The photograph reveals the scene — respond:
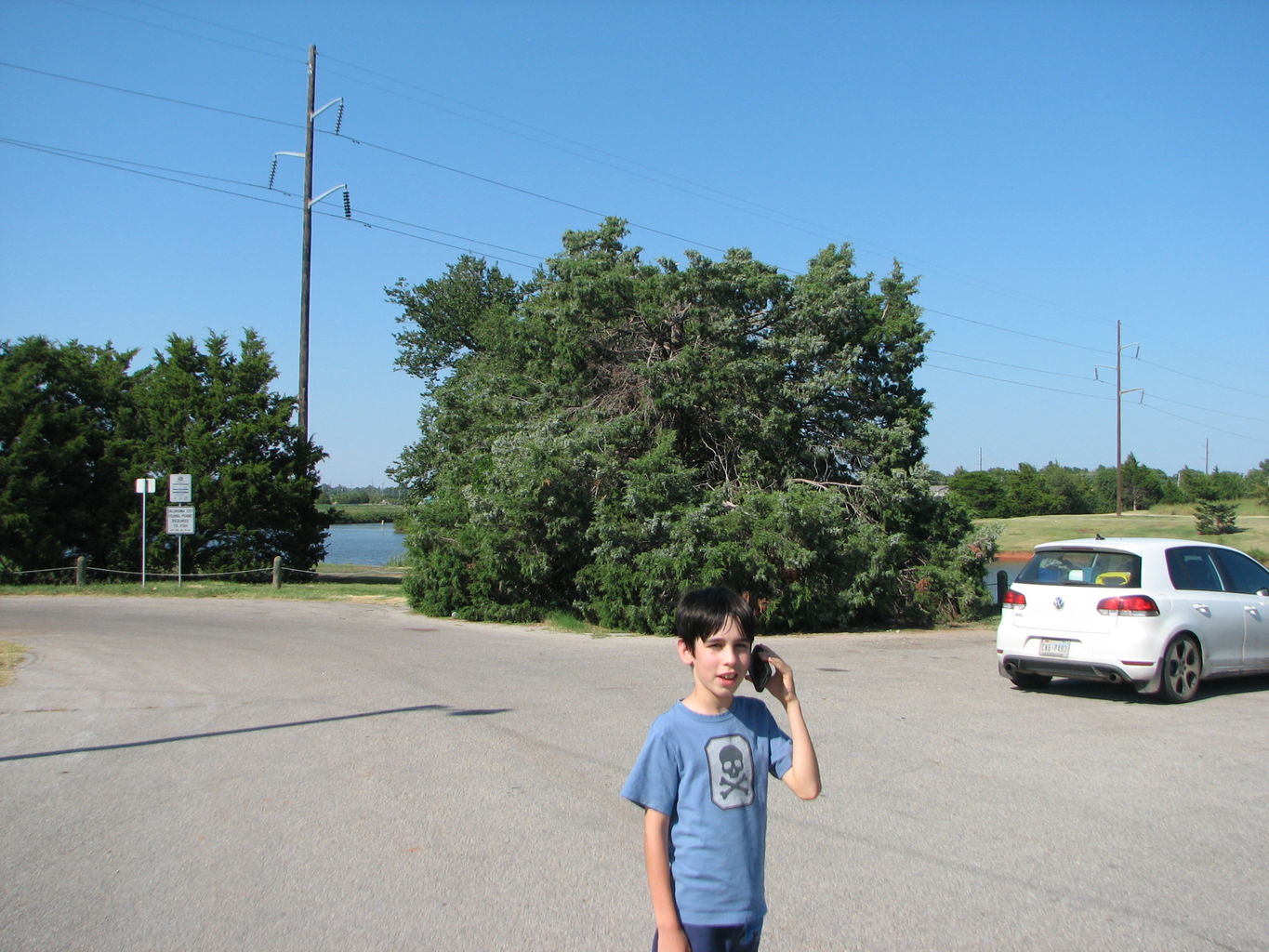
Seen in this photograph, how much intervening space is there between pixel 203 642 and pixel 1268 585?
45.7ft

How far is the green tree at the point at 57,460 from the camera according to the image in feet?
92.8

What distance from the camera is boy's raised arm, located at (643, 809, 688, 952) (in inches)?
112

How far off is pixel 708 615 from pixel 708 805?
567 mm

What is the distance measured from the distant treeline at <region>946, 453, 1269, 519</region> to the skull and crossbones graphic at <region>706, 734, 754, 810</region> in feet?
189

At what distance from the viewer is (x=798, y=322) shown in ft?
66.3

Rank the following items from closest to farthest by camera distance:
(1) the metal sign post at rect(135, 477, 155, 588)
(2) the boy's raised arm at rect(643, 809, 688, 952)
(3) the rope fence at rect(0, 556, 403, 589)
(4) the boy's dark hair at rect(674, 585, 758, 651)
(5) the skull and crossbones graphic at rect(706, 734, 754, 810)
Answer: (2) the boy's raised arm at rect(643, 809, 688, 952), (5) the skull and crossbones graphic at rect(706, 734, 754, 810), (4) the boy's dark hair at rect(674, 585, 758, 651), (1) the metal sign post at rect(135, 477, 155, 588), (3) the rope fence at rect(0, 556, 403, 589)

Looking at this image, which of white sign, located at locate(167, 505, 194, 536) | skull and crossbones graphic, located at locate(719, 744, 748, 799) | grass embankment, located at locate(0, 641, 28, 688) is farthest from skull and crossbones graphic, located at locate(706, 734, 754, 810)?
white sign, located at locate(167, 505, 194, 536)

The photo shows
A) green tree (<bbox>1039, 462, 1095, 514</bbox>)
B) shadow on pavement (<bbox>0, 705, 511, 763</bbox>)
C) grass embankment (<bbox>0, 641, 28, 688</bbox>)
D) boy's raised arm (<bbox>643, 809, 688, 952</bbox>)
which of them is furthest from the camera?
green tree (<bbox>1039, 462, 1095, 514</bbox>)

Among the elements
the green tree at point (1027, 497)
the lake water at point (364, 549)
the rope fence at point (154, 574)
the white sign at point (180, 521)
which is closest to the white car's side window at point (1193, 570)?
the lake water at point (364, 549)

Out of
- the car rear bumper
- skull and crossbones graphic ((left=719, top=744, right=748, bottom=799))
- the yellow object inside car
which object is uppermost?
the yellow object inside car

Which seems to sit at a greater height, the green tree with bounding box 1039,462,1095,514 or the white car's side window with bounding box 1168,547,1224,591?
the green tree with bounding box 1039,462,1095,514

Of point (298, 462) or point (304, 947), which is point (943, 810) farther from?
point (298, 462)

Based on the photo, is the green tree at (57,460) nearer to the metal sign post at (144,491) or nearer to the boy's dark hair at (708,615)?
the metal sign post at (144,491)

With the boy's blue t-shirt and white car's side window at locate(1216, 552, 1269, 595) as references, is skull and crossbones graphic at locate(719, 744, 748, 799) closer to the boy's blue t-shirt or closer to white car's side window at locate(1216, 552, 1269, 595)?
the boy's blue t-shirt
